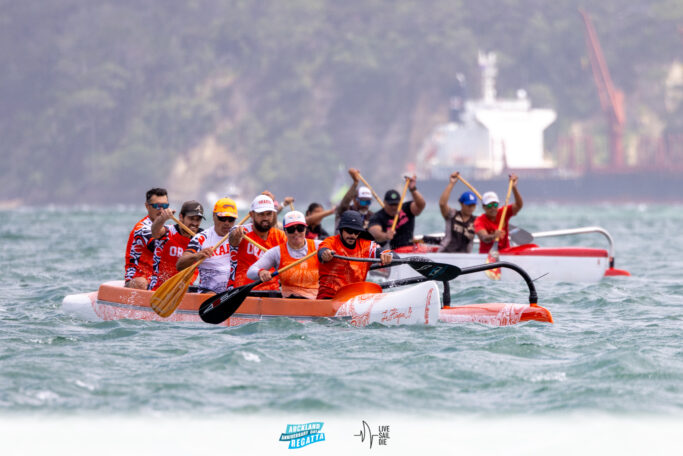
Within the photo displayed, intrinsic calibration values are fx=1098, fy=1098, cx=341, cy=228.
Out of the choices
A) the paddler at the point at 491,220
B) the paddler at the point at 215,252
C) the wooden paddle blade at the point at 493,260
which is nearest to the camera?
the paddler at the point at 215,252

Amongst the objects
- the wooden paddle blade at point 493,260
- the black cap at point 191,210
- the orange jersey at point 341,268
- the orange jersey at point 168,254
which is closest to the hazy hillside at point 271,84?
the wooden paddle blade at point 493,260

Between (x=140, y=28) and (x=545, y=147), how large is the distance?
146ft

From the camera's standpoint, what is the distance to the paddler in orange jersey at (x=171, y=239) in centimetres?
1305

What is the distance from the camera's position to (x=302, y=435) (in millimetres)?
8344

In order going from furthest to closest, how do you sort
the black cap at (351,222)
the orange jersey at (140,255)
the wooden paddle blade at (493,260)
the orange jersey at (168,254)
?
the wooden paddle blade at (493,260) → the orange jersey at (140,255) → the orange jersey at (168,254) → the black cap at (351,222)

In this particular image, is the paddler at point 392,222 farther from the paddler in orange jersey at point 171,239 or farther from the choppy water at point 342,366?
the paddler in orange jersey at point 171,239

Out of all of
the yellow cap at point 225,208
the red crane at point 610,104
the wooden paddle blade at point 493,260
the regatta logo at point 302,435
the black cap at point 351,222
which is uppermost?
→ the red crane at point 610,104

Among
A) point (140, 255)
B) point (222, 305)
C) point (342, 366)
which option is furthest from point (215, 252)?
point (342, 366)

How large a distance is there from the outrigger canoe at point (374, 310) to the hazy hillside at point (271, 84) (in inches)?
3691

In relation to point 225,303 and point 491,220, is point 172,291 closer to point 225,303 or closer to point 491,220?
point 225,303

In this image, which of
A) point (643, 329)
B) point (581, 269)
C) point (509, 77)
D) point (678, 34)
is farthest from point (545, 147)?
point (643, 329)

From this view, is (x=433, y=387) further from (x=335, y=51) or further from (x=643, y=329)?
(x=335, y=51)

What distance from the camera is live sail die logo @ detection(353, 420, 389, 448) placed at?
26.9 ft

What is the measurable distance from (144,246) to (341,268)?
2.83m
